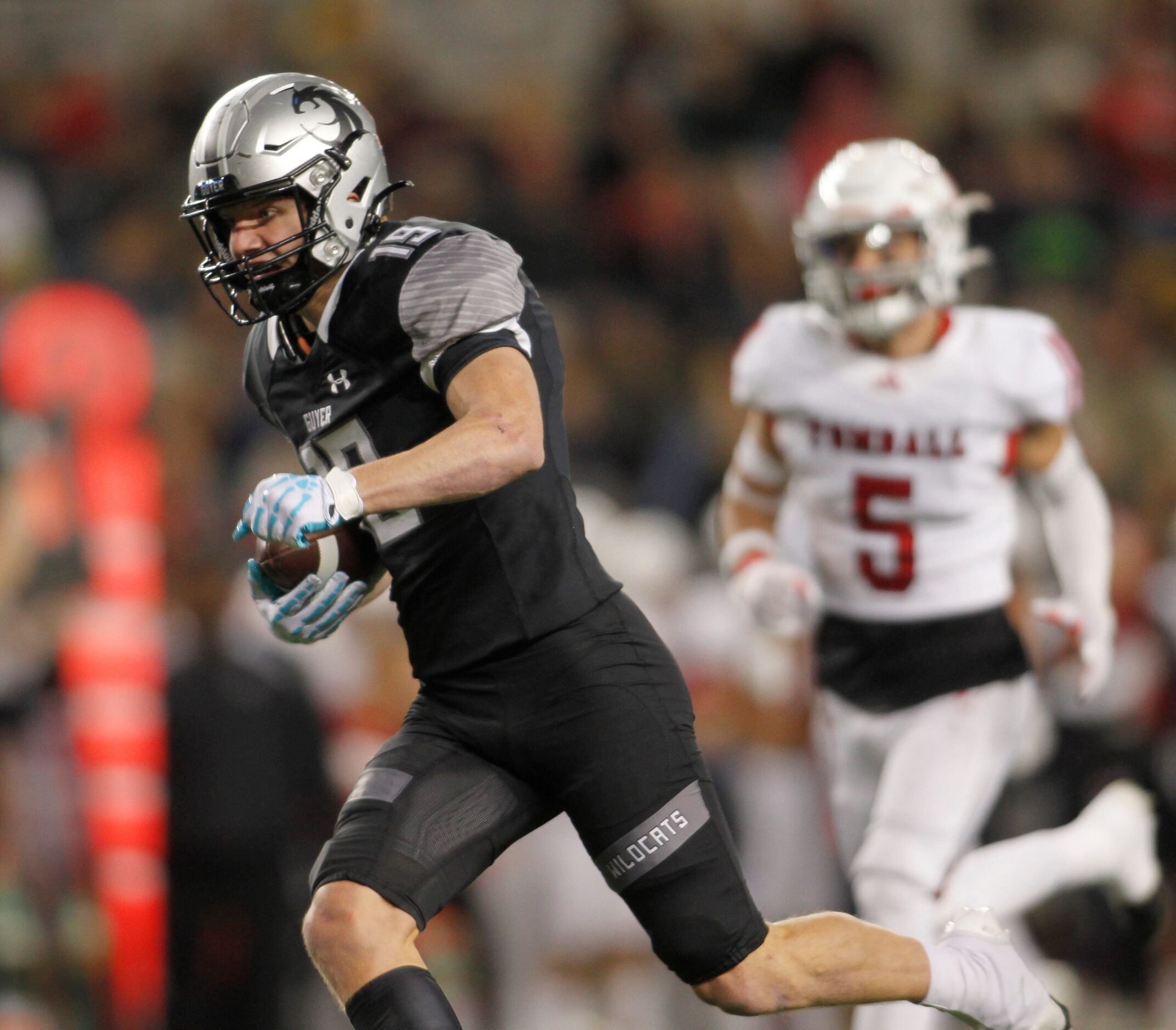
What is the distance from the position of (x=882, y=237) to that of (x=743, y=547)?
90 cm

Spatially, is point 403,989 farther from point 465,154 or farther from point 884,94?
point 884,94

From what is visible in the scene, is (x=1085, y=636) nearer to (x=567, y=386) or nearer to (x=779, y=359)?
(x=779, y=359)

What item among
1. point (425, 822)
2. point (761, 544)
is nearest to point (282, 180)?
point (425, 822)

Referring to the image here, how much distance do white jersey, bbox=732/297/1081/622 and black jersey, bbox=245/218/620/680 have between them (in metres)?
1.28

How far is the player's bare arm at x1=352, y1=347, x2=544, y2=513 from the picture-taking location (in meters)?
3.01

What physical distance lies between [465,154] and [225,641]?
10.8 feet

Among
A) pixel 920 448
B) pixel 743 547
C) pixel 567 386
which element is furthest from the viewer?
pixel 567 386

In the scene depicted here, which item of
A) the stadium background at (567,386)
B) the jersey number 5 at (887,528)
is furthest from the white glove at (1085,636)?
the stadium background at (567,386)

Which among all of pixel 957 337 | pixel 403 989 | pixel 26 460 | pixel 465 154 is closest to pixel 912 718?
pixel 957 337

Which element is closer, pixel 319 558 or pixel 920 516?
pixel 319 558

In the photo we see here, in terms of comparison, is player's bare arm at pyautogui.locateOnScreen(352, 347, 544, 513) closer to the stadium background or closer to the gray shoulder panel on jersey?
the gray shoulder panel on jersey

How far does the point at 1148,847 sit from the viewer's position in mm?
4789

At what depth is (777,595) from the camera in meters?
4.55

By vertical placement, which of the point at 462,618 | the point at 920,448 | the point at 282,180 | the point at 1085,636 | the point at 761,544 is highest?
the point at 282,180
